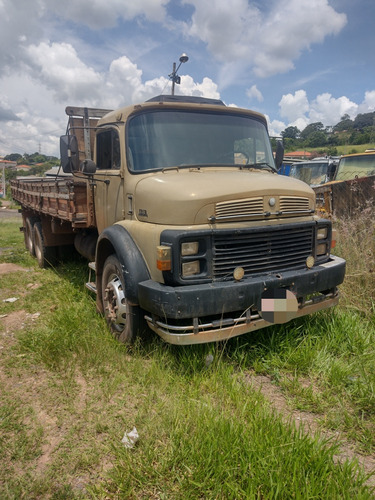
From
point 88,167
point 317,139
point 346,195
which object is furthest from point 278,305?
point 317,139

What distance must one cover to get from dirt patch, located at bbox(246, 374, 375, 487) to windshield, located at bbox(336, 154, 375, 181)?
8999 millimetres

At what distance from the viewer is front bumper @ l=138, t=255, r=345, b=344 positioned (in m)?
2.84

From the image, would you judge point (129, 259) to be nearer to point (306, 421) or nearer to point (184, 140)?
point (184, 140)

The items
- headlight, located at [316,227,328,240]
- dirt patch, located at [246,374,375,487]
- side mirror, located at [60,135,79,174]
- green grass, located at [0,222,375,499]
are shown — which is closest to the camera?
green grass, located at [0,222,375,499]

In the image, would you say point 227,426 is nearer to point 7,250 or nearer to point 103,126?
point 103,126

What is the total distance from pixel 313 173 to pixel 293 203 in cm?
1089

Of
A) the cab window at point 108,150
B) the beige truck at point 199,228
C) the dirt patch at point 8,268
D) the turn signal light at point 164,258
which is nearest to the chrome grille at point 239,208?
the beige truck at point 199,228

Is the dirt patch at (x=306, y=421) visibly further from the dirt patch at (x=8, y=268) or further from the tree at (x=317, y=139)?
the tree at (x=317, y=139)

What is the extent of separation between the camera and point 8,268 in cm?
737

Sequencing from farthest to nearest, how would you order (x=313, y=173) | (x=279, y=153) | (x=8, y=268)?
(x=313, y=173), (x=8, y=268), (x=279, y=153)

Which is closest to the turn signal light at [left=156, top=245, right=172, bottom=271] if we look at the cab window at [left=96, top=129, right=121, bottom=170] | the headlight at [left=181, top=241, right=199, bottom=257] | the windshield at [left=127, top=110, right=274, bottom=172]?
the headlight at [left=181, top=241, right=199, bottom=257]

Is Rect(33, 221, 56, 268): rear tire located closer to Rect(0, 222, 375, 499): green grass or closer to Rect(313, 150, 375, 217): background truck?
Rect(0, 222, 375, 499): green grass

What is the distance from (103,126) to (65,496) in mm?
3563

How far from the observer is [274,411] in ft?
8.26
